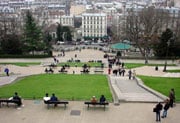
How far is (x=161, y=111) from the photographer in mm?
18000

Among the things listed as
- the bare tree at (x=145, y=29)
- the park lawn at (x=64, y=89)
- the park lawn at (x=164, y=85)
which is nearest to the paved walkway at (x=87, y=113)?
the park lawn at (x=64, y=89)

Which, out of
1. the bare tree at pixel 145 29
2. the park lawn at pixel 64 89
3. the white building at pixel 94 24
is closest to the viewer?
the park lawn at pixel 64 89

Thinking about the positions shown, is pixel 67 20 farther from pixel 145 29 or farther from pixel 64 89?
pixel 64 89

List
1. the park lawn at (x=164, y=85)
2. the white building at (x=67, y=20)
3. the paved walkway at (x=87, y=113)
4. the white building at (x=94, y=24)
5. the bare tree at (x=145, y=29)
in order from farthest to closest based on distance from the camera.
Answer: the white building at (x=67, y=20) → the white building at (x=94, y=24) → the bare tree at (x=145, y=29) → the park lawn at (x=164, y=85) → the paved walkway at (x=87, y=113)

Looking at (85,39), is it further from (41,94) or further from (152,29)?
(41,94)

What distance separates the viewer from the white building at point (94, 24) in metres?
133

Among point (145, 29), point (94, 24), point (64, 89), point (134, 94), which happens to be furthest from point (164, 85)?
point (94, 24)

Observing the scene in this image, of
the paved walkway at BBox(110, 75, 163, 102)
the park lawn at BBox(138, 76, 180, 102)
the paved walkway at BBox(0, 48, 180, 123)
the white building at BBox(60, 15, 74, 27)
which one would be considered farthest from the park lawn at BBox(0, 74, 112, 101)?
the white building at BBox(60, 15, 74, 27)

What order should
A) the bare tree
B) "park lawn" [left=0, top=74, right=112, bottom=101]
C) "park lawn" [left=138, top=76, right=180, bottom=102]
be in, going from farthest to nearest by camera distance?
the bare tree
"park lawn" [left=138, top=76, right=180, bottom=102]
"park lawn" [left=0, top=74, right=112, bottom=101]

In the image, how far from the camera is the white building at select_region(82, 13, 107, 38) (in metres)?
133

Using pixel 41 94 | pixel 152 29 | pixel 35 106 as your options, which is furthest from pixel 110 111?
pixel 152 29

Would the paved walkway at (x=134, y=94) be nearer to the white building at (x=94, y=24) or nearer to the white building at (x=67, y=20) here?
the white building at (x=94, y=24)

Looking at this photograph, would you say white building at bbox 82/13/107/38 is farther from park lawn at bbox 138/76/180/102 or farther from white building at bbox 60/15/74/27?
Result: park lawn at bbox 138/76/180/102

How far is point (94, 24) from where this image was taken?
133500mm
